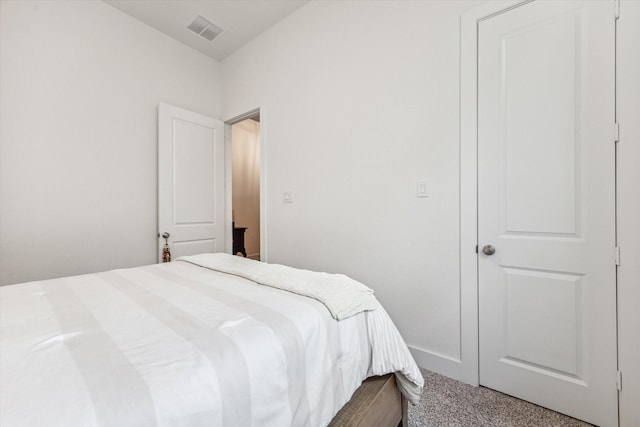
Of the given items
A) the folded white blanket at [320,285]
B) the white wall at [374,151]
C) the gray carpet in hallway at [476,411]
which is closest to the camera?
the folded white blanket at [320,285]

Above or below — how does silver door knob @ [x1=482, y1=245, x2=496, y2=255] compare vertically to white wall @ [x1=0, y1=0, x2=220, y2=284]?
below

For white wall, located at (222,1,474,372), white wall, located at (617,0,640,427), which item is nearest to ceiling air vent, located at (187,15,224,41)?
white wall, located at (222,1,474,372)

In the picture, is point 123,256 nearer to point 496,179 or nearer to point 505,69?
point 496,179

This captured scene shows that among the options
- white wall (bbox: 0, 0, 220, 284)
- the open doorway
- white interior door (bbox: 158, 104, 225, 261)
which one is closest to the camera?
white wall (bbox: 0, 0, 220, 284)

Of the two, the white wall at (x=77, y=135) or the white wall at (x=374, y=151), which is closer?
the white wall at (x=374, y=151)

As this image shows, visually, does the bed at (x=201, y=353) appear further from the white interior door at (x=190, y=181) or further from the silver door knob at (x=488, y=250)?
the white interior door at (x=190, y=181)

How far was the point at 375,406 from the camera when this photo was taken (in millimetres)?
1035

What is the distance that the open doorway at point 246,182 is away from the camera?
498 cm

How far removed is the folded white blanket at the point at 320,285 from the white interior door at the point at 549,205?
3.16 feet

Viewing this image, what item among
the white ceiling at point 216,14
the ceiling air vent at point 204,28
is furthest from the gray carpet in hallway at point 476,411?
the ceiling air vent at point 204,28

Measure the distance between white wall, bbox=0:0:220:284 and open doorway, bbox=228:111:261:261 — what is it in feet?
6.43

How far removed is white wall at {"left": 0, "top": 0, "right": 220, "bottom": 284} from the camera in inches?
83.7

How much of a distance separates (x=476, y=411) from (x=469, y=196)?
1169 mm

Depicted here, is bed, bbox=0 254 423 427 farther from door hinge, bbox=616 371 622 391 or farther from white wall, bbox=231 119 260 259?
white wall, bbox=231 119 260 259
